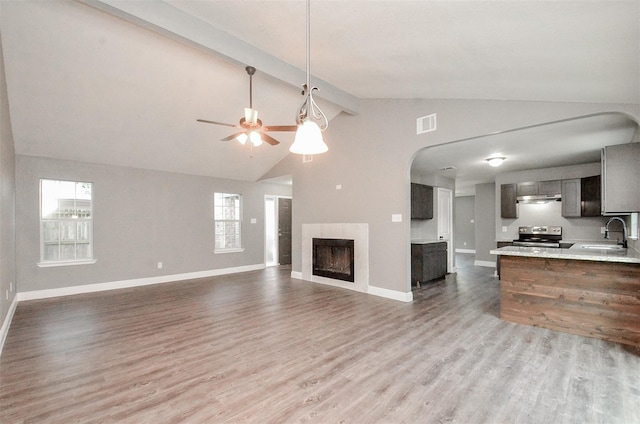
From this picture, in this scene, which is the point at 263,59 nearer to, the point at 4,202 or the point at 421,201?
the point at 4,202

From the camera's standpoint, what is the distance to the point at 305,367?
266 cm

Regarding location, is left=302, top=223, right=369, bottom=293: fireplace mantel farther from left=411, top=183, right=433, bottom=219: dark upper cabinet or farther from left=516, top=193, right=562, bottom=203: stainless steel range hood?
left=516, top=193, right=562, bottom=203: stainless steel range hood

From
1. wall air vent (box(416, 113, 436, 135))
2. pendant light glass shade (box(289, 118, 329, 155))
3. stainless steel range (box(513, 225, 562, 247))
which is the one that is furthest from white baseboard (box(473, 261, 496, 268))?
pendant light glass shade (box(289, 118, 329, 155))

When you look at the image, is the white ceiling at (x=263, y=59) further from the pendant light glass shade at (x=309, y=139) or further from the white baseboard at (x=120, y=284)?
the white baseboard at (x=120, y=284)

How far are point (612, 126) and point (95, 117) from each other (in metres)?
7.49

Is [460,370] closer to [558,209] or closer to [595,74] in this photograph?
[595,74]

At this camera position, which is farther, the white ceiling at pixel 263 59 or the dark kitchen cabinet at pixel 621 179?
the dark kitchen cabinet at pixel 621 179

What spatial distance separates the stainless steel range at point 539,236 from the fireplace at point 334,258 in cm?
397

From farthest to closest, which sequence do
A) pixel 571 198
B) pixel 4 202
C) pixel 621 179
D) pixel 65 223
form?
pixel 571 198
pixel 65 223
pixel 621 179
pixel 4 202

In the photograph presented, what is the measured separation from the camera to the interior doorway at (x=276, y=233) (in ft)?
29.7

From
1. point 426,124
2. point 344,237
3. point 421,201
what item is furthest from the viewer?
point 421,201

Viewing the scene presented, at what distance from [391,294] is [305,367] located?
275 cm

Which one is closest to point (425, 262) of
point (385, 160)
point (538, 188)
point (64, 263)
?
point (385, 160)

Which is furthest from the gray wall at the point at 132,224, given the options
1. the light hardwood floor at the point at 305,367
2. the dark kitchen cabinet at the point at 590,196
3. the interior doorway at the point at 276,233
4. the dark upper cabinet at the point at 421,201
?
the dark kitchen cabinet at the point at 590,196
